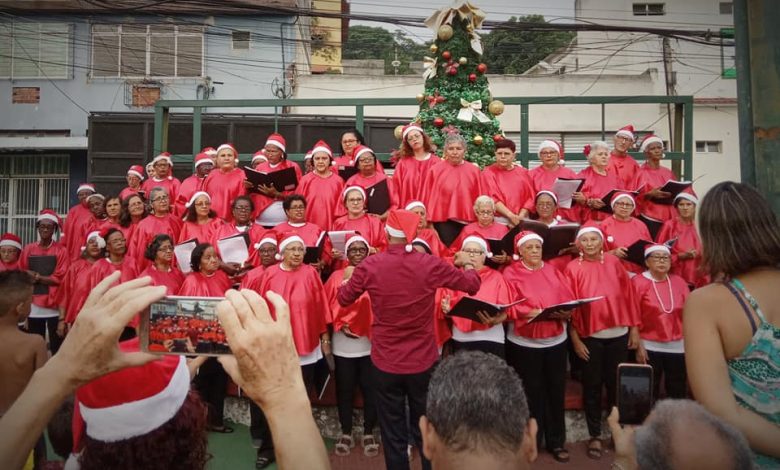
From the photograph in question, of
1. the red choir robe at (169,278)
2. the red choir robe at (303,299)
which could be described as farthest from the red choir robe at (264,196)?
the red choir robe at (303,299)

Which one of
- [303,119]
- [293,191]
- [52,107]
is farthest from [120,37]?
[293,191]

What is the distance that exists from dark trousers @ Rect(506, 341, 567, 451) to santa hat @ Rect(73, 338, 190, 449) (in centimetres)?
380

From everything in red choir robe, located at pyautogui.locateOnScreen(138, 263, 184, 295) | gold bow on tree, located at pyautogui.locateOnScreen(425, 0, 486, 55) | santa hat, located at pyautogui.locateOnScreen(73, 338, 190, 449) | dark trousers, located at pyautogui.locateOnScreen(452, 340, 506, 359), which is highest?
gold bow on tree, located at pyautogui.locateOnScreen(425, 0, 486, 55)

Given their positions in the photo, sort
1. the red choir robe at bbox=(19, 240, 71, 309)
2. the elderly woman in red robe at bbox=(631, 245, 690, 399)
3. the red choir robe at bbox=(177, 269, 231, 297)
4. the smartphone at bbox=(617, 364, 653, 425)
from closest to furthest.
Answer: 1. the smartphone at bbox=(617, 364, 653, 425)
2. the elderly woman in red robe at bbox=(631, 245, 690, 399)
3. the red choir robe at bbox=(177, 269, 231, 297)
4. the red choir robe at bbox=(19, 240, 71, 309)

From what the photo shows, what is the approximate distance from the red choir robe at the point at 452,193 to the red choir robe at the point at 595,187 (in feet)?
5.16

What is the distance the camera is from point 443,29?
760cm

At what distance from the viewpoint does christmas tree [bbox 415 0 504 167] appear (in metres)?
7.49

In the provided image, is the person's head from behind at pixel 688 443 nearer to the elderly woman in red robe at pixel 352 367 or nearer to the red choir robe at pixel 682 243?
the elderly woman in red robe at pixel 352 367

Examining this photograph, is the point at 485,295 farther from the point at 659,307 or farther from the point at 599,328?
the point at 659,307

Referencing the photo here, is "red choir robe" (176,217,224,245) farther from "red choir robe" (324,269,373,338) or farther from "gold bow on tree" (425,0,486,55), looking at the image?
"gold bow on tree" (425,0,486,55)

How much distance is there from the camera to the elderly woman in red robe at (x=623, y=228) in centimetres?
599

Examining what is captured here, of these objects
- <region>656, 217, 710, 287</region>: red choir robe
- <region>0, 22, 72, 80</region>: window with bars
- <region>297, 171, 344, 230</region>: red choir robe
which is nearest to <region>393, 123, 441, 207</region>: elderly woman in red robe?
<region>297, 171, 344, 230</region>: red choir robe

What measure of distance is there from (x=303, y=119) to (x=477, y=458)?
11677 millimetres

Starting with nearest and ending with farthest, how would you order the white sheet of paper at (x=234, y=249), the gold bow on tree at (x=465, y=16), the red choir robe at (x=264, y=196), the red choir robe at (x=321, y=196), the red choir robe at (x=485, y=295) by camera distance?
the red choir robe at (x=485, y=295), the white sheet of paper at (x=234, y=249), the red choir robe at (x=321, y=196), the red choir robe at (x=264, y=196), the gold bow on tree at (x=465, y=16)
